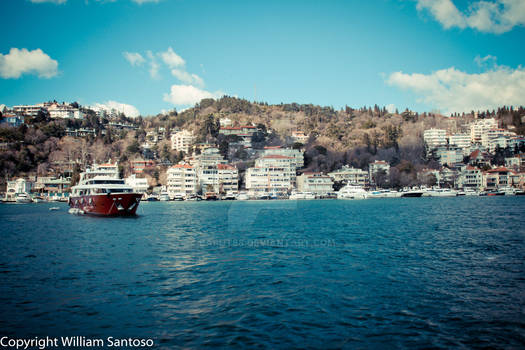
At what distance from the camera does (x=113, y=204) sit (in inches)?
1649

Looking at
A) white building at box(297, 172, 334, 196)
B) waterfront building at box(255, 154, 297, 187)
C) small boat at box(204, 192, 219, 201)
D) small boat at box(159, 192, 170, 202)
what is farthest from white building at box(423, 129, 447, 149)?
small boat at box(159, 192, 170, 202)

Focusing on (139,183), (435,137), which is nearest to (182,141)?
(139,183)

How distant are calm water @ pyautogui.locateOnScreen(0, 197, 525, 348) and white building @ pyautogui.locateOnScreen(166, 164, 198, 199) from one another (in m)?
77.0

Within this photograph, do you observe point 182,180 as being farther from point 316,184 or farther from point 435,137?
point 435,137

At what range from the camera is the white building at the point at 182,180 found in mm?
98938

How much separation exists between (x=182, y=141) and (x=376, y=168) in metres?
76.2

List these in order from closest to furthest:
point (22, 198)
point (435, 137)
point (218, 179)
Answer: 1. point (22, 198)
2. point (218, 179)
3. point (435, 137)

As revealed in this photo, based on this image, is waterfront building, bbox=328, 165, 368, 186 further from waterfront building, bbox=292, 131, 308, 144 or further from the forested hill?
waterfront building, bbox=292, 131, 308, 144

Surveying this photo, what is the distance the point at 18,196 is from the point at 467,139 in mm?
158540

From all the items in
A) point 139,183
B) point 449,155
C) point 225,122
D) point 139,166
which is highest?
point 225,122

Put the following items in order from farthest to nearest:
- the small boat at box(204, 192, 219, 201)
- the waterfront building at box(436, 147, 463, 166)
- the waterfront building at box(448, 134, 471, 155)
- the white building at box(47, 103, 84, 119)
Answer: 1. the white building at box(47, 103, 84, 119)
2. the waterfront building at box(448, 134, 471, 155)
3. the waterfront building at box(436, 147, 463, 166)
4. the small boat at box(204, 192, 219, 201)

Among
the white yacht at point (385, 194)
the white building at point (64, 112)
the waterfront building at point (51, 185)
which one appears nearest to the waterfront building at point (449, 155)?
the white yacht at point (385, 194)

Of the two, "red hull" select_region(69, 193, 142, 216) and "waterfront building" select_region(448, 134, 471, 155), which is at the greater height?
"waterfront building" select_region(448, 134, 471, 155)

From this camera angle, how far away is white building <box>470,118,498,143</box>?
5994 inches
